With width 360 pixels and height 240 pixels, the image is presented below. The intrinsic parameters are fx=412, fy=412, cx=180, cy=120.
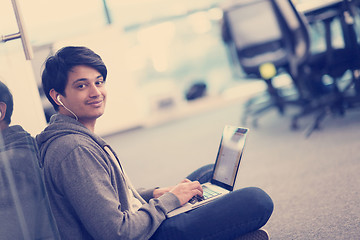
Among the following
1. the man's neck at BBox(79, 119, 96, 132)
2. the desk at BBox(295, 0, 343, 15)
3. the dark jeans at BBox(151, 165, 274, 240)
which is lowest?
the dark jeans at BBox(151, 165, 274, 240)

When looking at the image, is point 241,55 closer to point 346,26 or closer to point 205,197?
point 346,26

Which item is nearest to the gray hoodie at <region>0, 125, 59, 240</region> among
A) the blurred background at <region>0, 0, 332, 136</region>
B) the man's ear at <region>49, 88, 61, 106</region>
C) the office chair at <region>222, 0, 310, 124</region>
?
the man's ear at <region>49, 88, 61, 106</region>

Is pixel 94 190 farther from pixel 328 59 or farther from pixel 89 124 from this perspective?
pixel 328 59

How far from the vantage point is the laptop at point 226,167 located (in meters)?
1.25

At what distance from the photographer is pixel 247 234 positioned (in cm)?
116

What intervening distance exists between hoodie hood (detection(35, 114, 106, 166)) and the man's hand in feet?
0.81

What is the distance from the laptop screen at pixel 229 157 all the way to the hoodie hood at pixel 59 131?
1.38 feet

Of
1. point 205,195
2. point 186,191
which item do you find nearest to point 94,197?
point 186,191

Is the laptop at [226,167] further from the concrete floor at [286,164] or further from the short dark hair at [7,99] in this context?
the short dark hair at [7,99]

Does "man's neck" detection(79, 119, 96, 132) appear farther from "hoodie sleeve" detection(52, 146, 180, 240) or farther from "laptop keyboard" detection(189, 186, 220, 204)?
"laptop keyboard" detection(189, 186, 220, 204)

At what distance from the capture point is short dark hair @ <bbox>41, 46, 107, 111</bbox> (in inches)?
43.4

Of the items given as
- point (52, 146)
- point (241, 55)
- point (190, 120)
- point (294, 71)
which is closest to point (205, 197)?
point (52, 146)

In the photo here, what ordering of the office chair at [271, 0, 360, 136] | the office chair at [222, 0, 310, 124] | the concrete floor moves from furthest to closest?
the office chair at [222, 0, 310, 124] < the office chair at [271, 0, 360, 136] < the concrete floor

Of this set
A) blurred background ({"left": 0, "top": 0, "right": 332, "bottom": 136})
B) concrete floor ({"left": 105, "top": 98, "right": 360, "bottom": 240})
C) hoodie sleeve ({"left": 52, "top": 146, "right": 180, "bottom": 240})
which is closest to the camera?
hoodie sleeve ({"left": 52, "top": 146, "right": 180, "bottom": 240})
